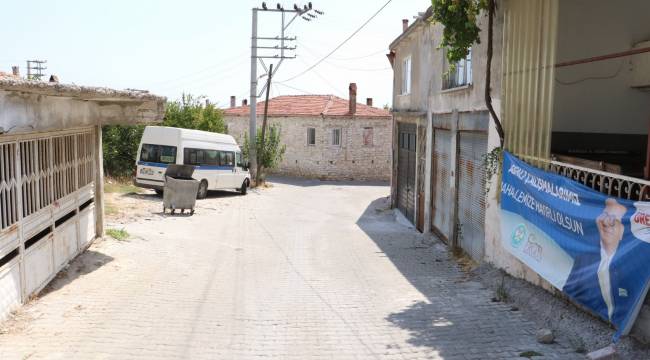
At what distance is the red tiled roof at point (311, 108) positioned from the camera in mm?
37000

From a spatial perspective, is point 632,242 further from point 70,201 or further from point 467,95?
point 70,201

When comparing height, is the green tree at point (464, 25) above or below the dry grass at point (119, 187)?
above

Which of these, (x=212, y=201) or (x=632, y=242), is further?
(x=212, y=201)

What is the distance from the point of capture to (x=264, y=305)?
869 cm

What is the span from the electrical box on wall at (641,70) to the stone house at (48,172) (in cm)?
811

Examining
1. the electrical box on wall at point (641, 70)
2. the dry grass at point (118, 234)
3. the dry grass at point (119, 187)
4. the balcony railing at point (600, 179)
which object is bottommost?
the dry grass at point (119, 187)

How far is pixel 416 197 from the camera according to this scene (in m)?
17.4

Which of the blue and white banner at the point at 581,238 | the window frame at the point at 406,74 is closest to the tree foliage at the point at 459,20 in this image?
the blue and white banner at the point at 581,238

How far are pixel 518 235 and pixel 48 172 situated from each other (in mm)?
7070

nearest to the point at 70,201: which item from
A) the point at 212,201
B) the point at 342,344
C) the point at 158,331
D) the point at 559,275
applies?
the point at 158,331

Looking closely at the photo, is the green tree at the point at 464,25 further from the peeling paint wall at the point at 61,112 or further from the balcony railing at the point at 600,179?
the peeling paint wall at the point at 61,112

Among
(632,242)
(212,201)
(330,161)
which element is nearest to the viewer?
(632,242)

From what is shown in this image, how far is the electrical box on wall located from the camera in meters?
9.48

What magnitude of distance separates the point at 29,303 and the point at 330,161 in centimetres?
2905
